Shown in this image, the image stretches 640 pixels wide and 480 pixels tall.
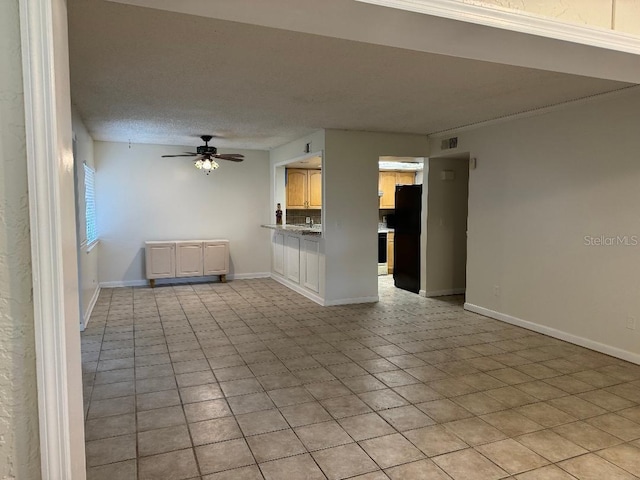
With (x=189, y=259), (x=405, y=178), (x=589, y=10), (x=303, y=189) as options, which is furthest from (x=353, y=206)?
(x=589, y=10)

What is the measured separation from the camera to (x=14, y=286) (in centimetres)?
100

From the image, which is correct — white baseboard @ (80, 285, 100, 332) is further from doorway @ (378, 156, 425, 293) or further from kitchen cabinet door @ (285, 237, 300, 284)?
doorway @ (378, 156, 425, 293)

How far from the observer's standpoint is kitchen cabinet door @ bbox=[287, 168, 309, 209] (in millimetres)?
8500

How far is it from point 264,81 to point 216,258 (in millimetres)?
4564

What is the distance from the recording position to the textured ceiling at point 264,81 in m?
2.55

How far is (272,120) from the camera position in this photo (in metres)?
5.10

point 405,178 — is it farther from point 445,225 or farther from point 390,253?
point 445,225

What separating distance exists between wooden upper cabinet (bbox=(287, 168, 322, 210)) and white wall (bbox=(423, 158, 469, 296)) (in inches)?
105

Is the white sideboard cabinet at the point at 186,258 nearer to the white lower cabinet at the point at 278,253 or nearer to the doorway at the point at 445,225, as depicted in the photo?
the white lower cabinet at the point at 278,253

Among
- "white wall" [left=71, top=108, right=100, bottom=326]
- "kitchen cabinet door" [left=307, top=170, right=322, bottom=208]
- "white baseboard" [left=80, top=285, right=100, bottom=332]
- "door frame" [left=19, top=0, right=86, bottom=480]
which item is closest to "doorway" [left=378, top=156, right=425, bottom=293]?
"kitchen cabinet door" [left=307, top=170, right=322, bottom=208]

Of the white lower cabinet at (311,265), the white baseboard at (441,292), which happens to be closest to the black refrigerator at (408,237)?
the white baseboard at (441,292)

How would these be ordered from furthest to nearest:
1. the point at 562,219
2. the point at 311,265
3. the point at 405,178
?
the point at 405,178, the point at 311,265, the point at 562,219

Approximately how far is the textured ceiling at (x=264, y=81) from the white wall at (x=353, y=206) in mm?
427

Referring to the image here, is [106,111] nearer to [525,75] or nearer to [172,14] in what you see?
[172,14]
